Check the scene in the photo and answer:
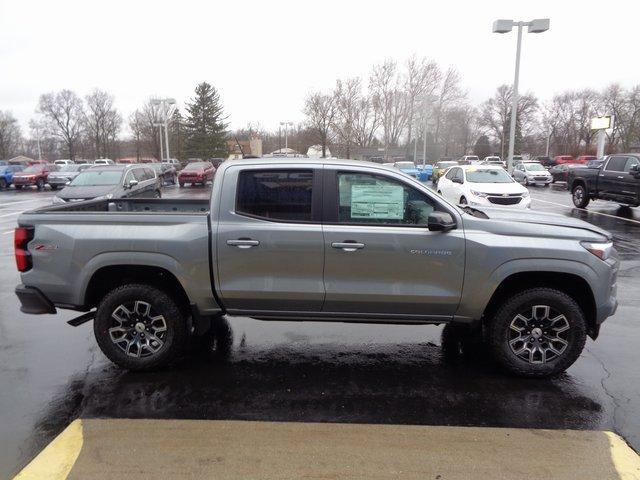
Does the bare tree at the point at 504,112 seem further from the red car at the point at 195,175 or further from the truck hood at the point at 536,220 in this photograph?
the truck hood at the point at 536,220

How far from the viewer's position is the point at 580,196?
17.0 metres

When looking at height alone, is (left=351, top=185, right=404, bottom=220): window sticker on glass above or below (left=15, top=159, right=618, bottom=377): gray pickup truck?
above

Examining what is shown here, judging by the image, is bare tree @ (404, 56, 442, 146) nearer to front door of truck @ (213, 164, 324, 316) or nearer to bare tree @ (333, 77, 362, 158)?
bare tree @ (333, 77, 362, 158)

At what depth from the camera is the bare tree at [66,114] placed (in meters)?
79.1

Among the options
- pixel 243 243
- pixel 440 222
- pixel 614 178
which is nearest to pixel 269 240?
pixel 243 243

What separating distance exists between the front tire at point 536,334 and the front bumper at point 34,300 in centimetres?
394

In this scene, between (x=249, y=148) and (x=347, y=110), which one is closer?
(x=249, y=148)

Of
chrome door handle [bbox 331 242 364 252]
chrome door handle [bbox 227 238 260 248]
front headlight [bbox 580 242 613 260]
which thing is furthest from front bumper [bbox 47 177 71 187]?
front headlight [bbox 580 242 613 260]

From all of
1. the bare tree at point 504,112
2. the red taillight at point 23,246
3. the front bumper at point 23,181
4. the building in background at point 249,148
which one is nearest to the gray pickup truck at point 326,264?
the red taillight at point 23,246

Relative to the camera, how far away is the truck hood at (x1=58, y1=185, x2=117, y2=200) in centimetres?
1343

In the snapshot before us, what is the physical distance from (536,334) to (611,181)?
13.6m

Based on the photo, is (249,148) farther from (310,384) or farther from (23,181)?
(310,384)

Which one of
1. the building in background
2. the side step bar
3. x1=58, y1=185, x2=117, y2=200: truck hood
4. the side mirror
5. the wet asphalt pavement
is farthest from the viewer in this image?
x1=58, y1=185, x2=117, y2=200: truck hood

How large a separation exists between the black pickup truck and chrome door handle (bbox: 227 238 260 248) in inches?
548
